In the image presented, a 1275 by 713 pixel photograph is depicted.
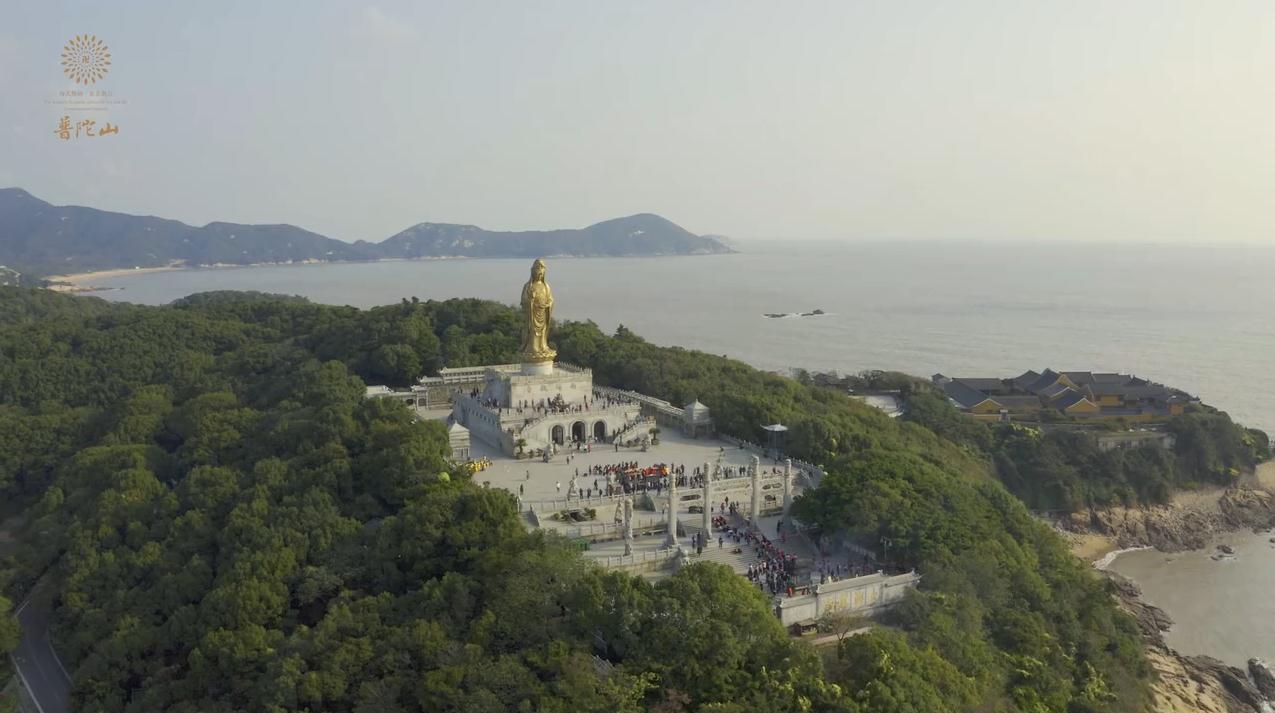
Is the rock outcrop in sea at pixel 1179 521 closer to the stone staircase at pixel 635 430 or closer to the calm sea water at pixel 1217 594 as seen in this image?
the calm sea water at pixel 1217 594

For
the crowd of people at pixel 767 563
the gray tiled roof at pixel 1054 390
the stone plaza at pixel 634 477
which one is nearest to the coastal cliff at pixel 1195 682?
the stone plaza at pixel 634 477

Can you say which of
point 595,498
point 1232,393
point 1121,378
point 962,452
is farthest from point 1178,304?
point 595,498

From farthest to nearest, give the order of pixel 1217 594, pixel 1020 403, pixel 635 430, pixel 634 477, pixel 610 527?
pixel 1020 403
pixel 1217 594
pixel 635 430
pixel 634 477
pixel 610 527

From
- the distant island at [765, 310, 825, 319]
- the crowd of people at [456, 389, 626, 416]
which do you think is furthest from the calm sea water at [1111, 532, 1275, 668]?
the distant island at [765, 310, 825, 319]

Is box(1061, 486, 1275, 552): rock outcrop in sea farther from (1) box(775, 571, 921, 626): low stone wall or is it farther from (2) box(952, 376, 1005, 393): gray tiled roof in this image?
(1) box(775, 571, 921, 626): low stone wall

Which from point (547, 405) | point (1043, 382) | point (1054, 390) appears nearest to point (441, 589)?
point (547, 405)

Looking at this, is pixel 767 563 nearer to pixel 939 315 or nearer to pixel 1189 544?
pixel 1189 544
